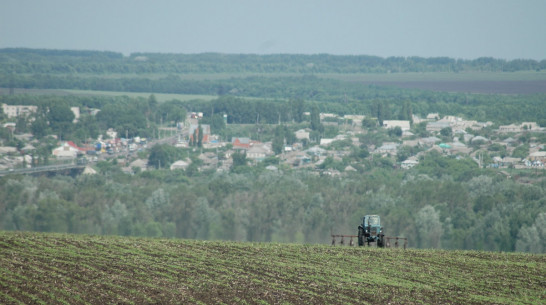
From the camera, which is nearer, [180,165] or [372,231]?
[372,231]

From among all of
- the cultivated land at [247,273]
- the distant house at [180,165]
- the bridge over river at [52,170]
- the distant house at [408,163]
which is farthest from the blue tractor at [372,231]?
the distant house at [180,165]

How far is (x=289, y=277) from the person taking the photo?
3881 cm

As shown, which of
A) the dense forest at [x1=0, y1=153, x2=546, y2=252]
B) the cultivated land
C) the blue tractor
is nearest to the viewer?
the cultivated land

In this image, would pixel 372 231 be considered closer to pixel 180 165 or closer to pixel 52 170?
pixel 52 170

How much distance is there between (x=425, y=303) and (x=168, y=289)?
9.46 m

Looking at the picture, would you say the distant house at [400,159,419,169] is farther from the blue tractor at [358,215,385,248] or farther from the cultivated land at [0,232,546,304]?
the cultivated land at [0,232,546,304]

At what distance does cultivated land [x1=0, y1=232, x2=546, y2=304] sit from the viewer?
34281 mm

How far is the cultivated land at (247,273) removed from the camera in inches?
1350

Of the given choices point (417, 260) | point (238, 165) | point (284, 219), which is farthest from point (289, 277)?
point (238, 165)

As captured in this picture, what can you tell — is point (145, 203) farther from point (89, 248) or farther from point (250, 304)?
point (250, 304)

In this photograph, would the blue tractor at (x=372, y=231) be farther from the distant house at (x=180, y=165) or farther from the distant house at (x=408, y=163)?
the distant house at (x=180, y=165)

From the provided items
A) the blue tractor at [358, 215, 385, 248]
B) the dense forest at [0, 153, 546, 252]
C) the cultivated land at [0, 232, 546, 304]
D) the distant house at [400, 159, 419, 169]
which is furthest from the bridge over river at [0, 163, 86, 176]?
the blue tractor at [358, 215, 385, 248]

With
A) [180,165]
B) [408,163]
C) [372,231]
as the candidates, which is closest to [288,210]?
[180,165]

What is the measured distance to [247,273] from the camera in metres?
39.6
